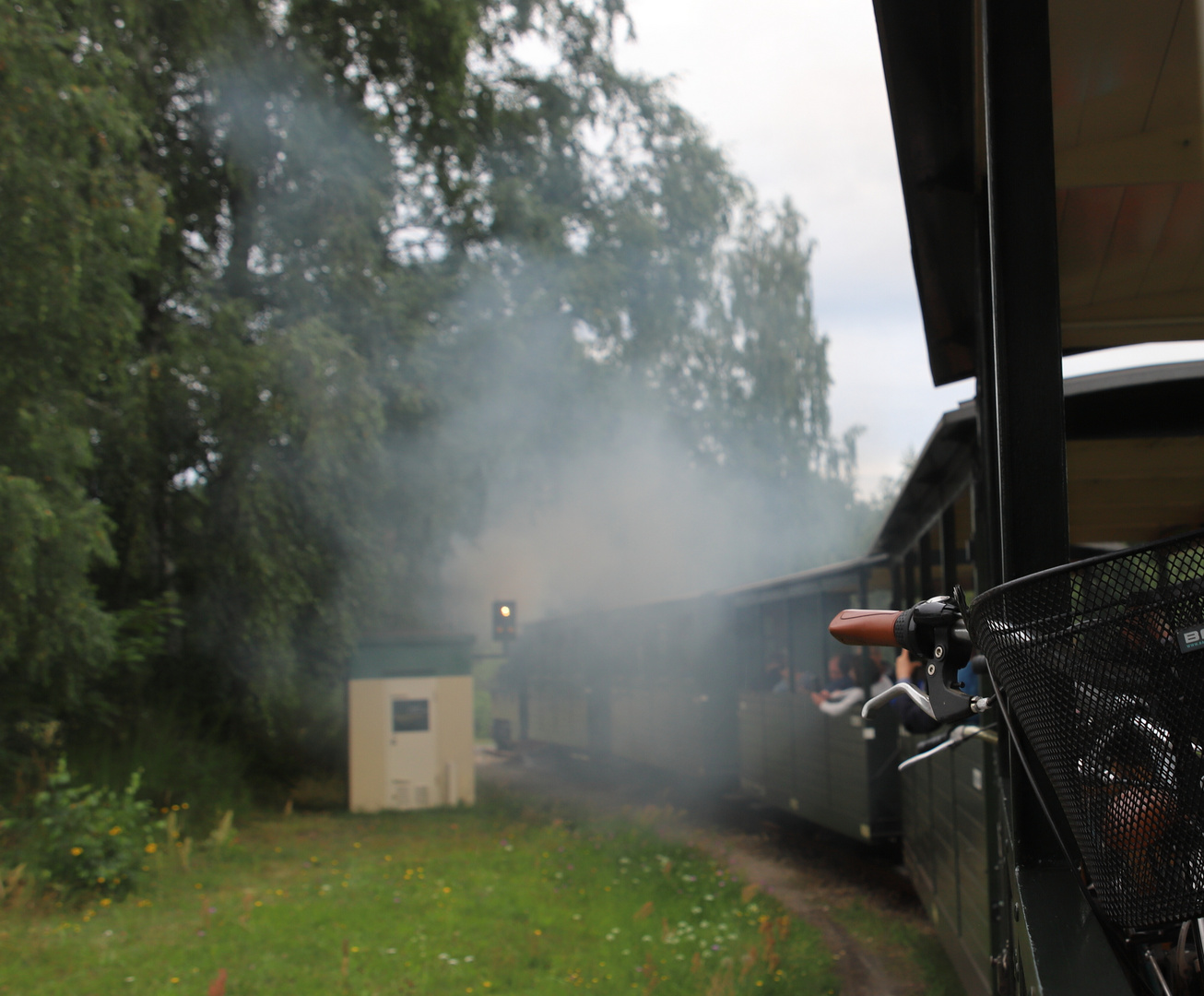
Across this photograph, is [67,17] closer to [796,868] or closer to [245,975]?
[245,975]

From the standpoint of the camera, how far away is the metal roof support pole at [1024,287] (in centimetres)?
186

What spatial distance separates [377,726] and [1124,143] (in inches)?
414

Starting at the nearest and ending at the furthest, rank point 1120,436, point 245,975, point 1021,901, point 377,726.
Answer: point 1021,901
point 1120,436
point 245,975
point 377,726

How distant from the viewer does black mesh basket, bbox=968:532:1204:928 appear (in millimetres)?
1075

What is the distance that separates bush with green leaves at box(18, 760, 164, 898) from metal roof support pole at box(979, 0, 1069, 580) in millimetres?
7409

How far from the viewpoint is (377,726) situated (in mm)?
11820

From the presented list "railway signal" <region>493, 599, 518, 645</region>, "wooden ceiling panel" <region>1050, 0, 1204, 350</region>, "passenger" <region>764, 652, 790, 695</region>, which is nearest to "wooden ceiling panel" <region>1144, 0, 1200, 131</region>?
"wooden ceiling panel" <region>1050, 0, 1204, 350</region>

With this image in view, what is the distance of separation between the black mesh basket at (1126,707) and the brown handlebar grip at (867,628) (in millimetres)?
348

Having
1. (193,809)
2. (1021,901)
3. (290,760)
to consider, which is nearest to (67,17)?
(193,809)

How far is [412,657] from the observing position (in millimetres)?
12156

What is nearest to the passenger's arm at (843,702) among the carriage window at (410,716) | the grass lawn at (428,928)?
the grass lawn at (428,928)

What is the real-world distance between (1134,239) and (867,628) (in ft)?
5.87

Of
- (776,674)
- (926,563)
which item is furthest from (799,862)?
(926,563)

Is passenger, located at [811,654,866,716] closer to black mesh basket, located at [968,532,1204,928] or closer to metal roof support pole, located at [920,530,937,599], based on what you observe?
metal roof support pole, located at [920,530,937,599]
